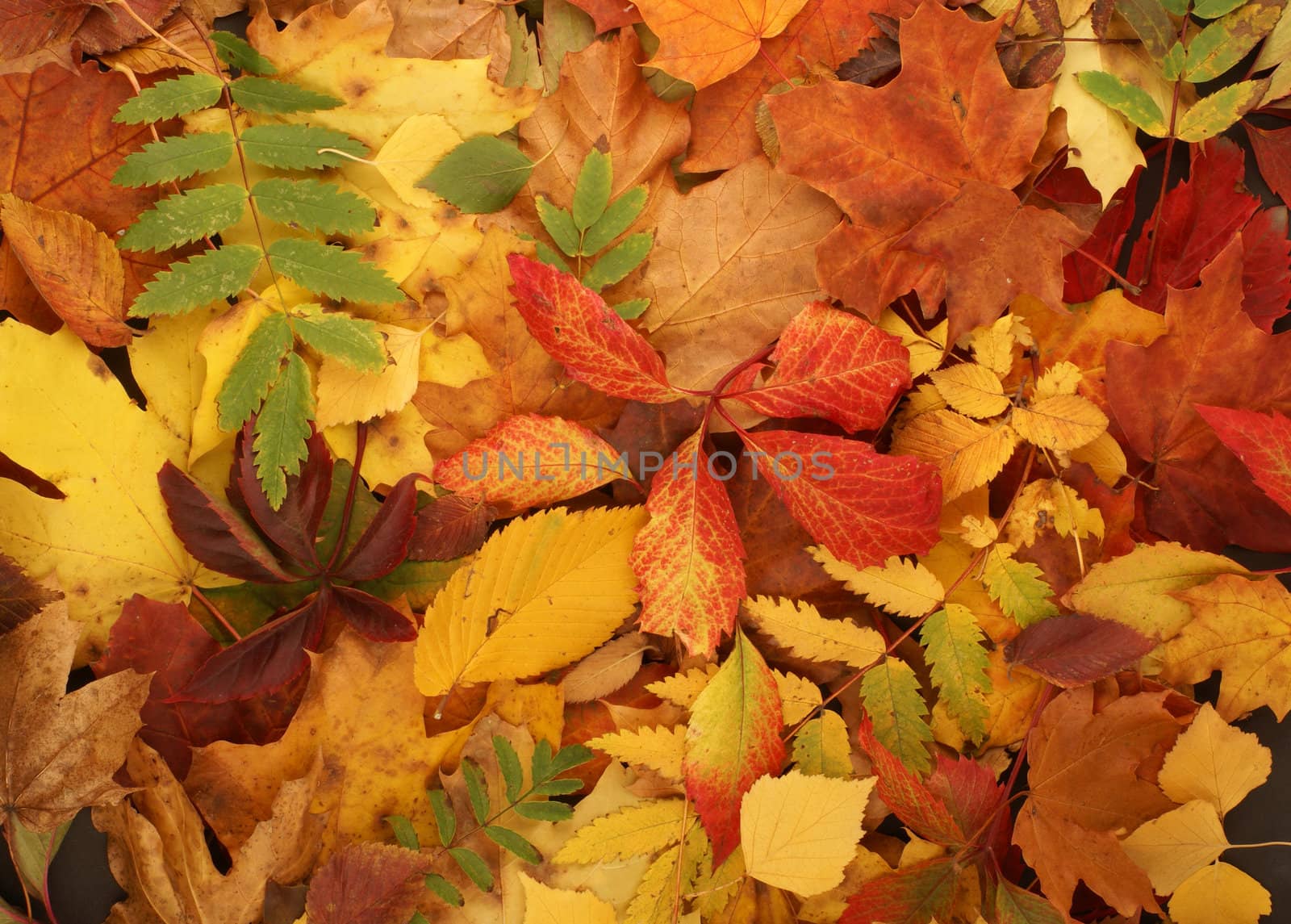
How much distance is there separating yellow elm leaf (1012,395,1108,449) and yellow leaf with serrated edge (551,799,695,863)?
48 cm

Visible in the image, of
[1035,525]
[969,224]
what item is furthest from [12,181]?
[1035,525]

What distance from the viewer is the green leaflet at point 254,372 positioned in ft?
2.78

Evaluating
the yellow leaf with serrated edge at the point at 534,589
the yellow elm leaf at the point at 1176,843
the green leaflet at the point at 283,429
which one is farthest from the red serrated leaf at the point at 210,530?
the yellow elm leaf at the point at 1176,843

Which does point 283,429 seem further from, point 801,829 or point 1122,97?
point 1122,97

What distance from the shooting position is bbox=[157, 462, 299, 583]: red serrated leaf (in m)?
0.85

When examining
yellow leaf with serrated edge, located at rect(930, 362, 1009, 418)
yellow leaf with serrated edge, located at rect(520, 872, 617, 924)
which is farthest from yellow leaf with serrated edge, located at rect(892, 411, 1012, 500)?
yellow leaf with serrated edge, located at rect(520, 872, 617, 924)

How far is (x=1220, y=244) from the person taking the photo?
897 mm

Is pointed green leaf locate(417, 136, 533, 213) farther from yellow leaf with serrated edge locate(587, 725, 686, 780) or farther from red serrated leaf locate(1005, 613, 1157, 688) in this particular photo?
red serrated leaf locate(1005, 613, 1157, 688)

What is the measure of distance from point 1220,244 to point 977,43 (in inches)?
12.3

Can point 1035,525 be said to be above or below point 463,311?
below

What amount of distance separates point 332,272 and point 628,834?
0.59 meters

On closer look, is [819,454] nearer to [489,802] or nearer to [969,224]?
[969,224]

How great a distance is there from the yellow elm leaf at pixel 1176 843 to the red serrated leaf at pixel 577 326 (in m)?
0.61

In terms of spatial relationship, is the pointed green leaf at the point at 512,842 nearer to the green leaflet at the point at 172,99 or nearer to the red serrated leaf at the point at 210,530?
the red serrated leaf at the point at 210,530
